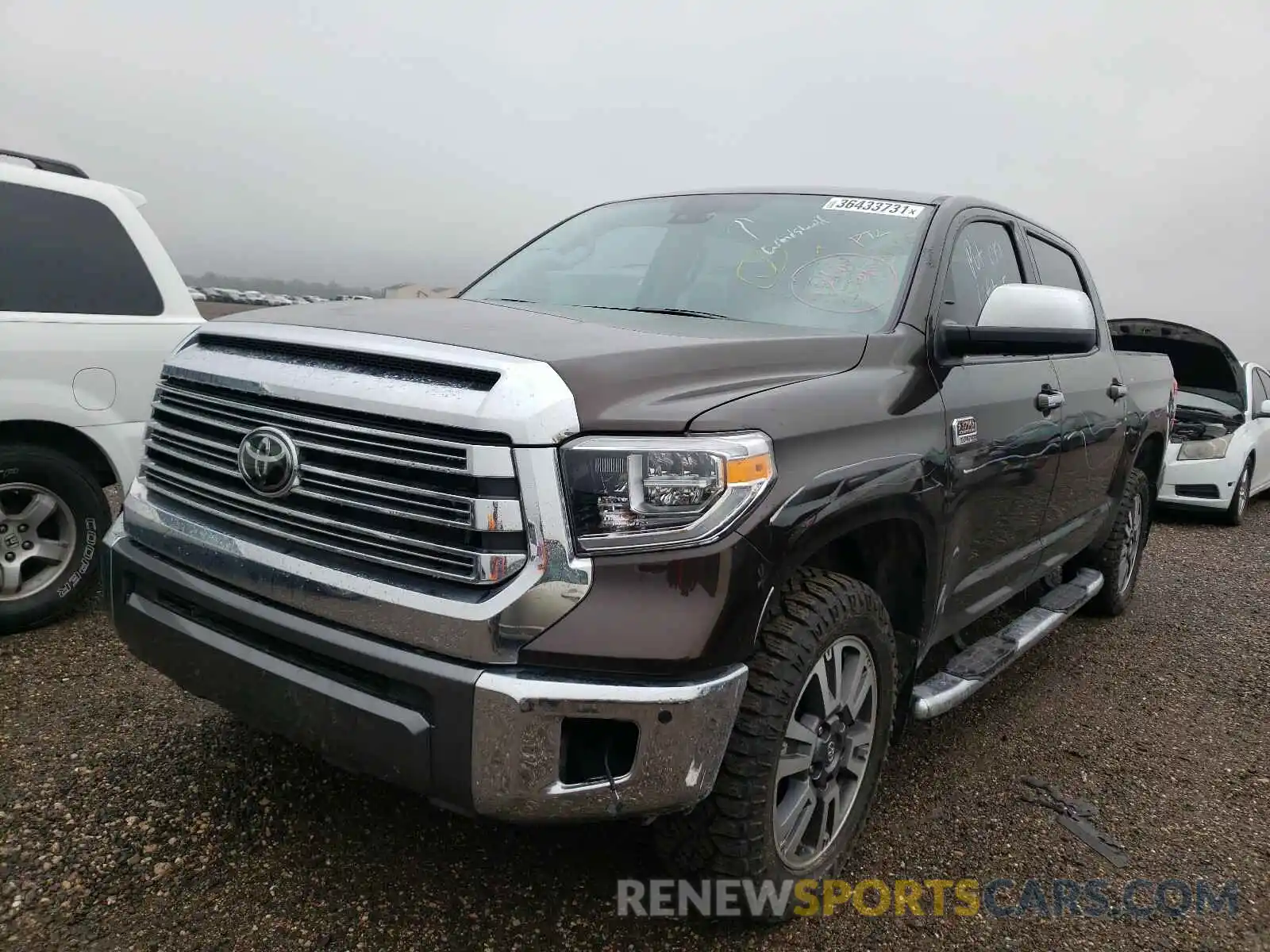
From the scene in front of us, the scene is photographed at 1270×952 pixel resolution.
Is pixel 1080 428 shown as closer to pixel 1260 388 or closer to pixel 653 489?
pixel 653 489

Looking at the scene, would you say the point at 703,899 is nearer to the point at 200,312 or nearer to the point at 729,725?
the point at 729,725

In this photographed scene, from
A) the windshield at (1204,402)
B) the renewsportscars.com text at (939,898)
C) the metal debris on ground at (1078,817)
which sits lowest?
the windshield at (1204,402)

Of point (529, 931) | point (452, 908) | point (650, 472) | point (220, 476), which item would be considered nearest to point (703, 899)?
point (529, 931)

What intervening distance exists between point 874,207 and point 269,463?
2.12 metres

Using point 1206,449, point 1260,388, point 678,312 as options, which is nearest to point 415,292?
point 678,312

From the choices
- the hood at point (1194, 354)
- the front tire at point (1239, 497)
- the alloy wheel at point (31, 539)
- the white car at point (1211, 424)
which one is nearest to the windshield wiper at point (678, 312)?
the alloy wheel at point (31, 539)

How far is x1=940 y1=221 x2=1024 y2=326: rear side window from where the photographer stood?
9.70 feet

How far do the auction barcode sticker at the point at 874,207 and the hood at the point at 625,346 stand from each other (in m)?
0.77

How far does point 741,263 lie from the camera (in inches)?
115

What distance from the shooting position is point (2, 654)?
346cm

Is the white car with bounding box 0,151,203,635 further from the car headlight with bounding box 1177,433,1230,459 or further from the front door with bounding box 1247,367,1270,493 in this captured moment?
the front door with bounding box 1247,367,1270,493

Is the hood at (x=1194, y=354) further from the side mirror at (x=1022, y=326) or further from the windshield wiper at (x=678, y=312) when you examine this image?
the windshield wiper at (x=678, y=312)

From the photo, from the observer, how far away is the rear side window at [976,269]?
2955mm

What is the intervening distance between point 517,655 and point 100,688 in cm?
228
